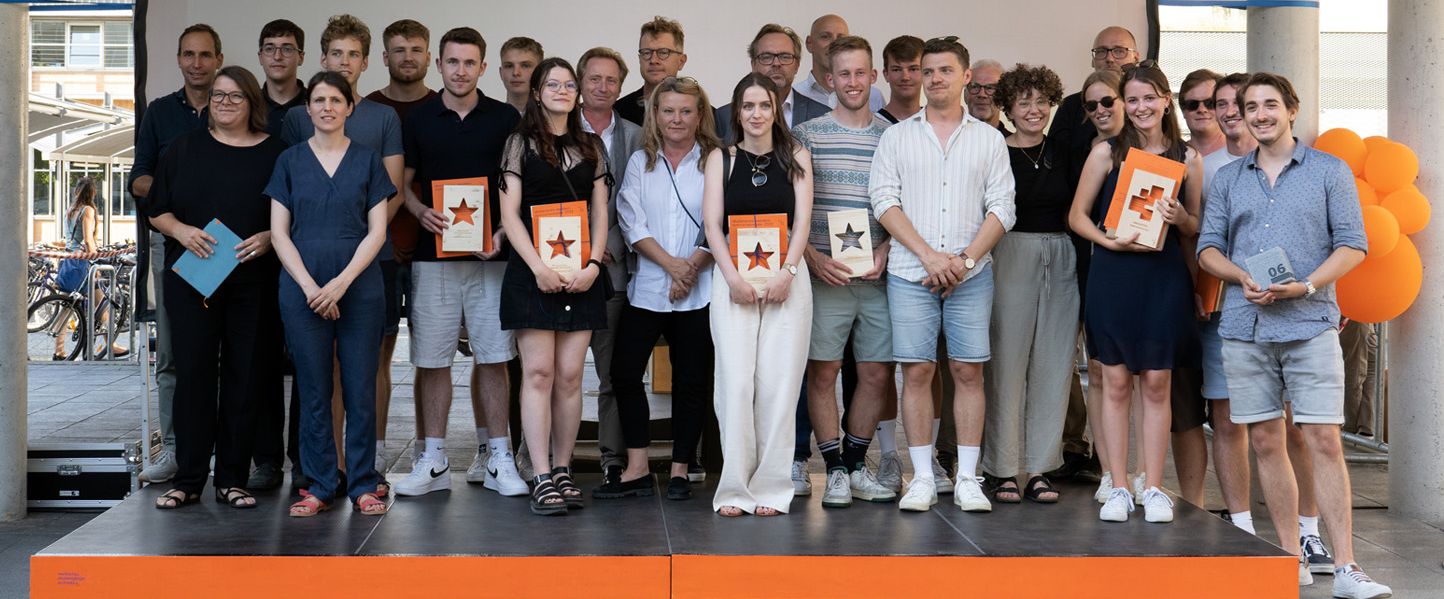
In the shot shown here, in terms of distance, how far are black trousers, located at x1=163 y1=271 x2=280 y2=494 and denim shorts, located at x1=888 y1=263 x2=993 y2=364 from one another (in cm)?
208

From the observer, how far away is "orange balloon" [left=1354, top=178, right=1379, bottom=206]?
5086 millimetres

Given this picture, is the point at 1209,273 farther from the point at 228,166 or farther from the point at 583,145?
the point at 228,166

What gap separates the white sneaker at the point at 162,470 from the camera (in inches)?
210

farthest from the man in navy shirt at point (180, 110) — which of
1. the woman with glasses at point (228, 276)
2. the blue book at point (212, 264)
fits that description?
the blue book at point (212, 264)

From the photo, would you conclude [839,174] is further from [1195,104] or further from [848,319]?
[1195,104]

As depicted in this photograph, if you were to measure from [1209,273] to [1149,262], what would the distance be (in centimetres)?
22

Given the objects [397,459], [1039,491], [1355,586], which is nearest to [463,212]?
[1039,491]

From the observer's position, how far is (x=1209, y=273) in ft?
14.3

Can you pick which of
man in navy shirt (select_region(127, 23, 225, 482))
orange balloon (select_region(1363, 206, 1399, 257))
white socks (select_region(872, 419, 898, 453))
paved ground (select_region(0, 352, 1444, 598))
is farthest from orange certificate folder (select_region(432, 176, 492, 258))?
orange balloon (select_region(1363, 206, 1399, 257))

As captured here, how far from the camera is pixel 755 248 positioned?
13.9ft

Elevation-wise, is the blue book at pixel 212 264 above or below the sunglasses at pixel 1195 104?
below

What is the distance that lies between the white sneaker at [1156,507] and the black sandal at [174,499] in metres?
3.13

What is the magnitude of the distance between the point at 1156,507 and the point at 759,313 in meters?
1.42

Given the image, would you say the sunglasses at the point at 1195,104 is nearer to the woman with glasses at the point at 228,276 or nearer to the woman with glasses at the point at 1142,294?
the woman with glasses at the point at 1142,294
